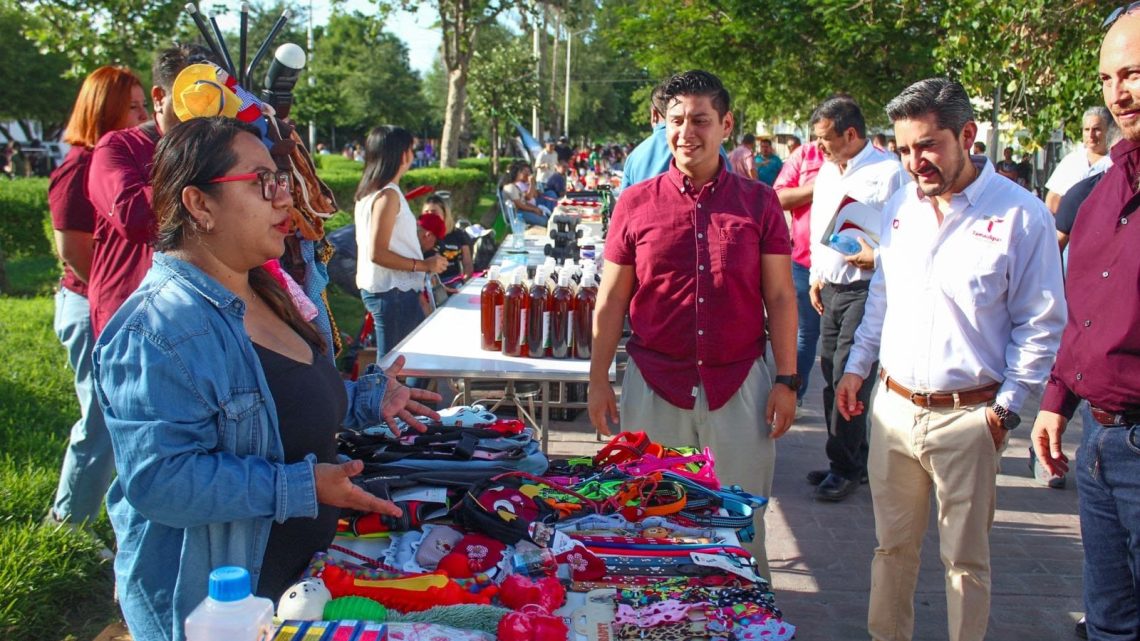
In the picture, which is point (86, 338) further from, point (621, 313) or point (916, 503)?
point (916, 503)

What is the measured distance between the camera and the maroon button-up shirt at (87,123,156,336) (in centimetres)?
334

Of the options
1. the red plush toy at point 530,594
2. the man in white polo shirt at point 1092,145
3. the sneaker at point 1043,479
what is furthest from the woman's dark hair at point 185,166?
the sneaker at point 1043,479

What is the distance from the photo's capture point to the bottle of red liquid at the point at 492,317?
497 centimetres

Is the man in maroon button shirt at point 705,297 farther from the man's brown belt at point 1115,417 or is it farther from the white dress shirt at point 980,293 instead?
the man's brown belt at point 1115,417

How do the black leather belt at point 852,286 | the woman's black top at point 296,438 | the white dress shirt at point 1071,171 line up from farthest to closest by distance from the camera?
the white dress shirt at point 1071,171 < the black leather belt at point 852,286 < the woman's black top at point 296,438

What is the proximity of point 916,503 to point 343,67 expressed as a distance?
5745 cm

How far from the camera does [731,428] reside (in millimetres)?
3680

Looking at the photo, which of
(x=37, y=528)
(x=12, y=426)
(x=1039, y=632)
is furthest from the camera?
(x=12, y=426)

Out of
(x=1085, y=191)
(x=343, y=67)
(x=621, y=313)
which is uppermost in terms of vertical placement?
(x=343, y=67)

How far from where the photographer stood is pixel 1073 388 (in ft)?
8.93

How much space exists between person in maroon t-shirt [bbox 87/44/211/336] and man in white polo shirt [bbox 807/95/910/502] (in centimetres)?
329

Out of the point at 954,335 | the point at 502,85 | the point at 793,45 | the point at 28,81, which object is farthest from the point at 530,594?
the point at 28,81

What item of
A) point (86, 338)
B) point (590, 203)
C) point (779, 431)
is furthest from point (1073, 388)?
point (590, 203)

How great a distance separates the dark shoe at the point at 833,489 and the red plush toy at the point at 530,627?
3819 millimetres
